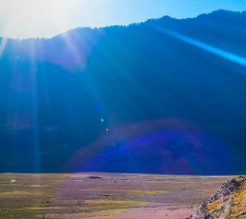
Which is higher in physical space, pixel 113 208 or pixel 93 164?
pixel 93 164

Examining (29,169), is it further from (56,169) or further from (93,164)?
(93,164)

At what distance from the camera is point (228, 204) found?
27.6 meters

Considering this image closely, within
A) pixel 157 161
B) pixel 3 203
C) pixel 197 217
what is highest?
pixel 157 161

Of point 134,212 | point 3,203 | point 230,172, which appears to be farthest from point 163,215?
point 230,172

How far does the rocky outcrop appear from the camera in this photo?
1003 inches

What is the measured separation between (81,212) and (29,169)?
14090 centimetres

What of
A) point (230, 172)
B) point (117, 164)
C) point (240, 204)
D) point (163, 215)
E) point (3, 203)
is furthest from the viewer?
point (117, 164)

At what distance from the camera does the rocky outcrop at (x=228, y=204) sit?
83.6 ft

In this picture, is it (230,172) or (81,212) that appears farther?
(230,172)

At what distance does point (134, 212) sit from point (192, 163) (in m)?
146

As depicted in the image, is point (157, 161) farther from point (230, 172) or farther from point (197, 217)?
point (197, 217)

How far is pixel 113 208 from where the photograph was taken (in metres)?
56.7

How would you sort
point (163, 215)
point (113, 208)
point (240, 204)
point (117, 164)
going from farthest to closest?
point (117, 164) → point (113, 208) → point (163, 215) → point (240, 204)

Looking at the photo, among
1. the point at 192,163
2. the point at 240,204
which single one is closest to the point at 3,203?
the point at 240,204
